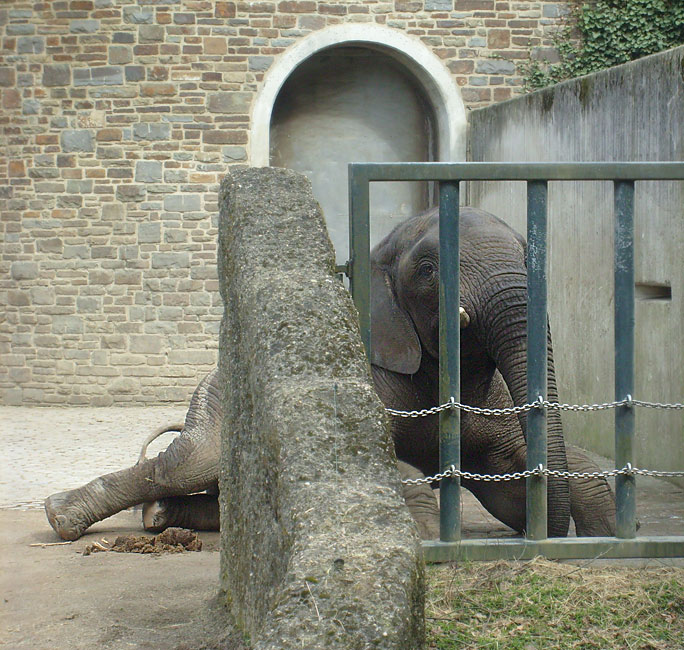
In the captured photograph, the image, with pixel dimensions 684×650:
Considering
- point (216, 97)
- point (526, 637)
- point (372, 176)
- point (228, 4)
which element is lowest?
point (526, 637)

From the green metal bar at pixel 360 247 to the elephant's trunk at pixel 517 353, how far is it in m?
0.79

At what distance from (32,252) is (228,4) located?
11.5 feet

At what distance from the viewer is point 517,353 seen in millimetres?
4219

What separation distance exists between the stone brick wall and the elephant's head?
24.5 ft

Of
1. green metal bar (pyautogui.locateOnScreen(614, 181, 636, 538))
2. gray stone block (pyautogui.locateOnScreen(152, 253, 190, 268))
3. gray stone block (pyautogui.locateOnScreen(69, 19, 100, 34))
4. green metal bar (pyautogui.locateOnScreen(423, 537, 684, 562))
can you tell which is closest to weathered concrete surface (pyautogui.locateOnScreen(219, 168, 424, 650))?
green metal bar (pyautogui.locateOnScreen(423, 537, 684, 562))

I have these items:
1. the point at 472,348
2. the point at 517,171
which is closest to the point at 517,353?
the point at 472,348

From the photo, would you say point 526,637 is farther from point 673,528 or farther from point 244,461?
point 673,528

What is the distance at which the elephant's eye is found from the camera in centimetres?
452

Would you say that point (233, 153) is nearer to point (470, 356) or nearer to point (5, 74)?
point (5, 74)

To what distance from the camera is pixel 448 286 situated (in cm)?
354

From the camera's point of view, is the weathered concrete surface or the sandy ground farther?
the sandy ground

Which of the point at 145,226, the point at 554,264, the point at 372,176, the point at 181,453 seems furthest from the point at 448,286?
the point at 145,226

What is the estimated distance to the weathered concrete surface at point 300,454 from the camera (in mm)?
1960

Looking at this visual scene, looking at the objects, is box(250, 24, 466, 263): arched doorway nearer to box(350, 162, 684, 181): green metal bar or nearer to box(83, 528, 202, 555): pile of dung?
box(83, 528, 202, 555): pile of dung
